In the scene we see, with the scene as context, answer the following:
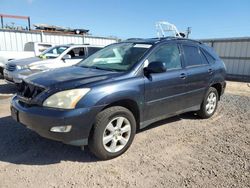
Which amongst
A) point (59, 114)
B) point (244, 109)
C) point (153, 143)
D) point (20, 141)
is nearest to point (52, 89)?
point (59, 114)

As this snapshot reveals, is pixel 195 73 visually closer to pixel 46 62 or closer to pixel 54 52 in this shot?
pixel 46 62

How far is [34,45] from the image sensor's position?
38.9 ft

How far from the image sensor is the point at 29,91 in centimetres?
358

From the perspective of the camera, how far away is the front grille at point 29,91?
340cm

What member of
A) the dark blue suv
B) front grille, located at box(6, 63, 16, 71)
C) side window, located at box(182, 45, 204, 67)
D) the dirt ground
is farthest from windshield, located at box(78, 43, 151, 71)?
front grille, located at box(6, 63, 16, 71)

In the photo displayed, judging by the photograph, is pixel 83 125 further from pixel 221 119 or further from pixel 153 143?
pixel 221 119

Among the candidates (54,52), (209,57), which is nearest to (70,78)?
(209,57)

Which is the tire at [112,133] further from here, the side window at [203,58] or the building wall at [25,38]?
the building wall at [25,38]

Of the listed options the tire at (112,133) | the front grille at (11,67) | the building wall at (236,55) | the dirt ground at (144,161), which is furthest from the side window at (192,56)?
the building wall at (236,55)

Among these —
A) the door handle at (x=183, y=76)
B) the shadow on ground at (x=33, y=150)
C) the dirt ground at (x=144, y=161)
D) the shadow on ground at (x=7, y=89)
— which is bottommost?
the dirt ground at (x=144, y=161)

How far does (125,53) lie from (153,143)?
1.65 meters

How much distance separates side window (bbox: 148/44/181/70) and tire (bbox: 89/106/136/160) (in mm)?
1101

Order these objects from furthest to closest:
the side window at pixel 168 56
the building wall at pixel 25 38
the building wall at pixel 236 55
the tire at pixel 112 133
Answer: the building wall at pixel 236 55, the building wall at pixel 25 38, the side window at pixel 168 56, the tire at pixel 112 133

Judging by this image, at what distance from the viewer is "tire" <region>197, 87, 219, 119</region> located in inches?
212
